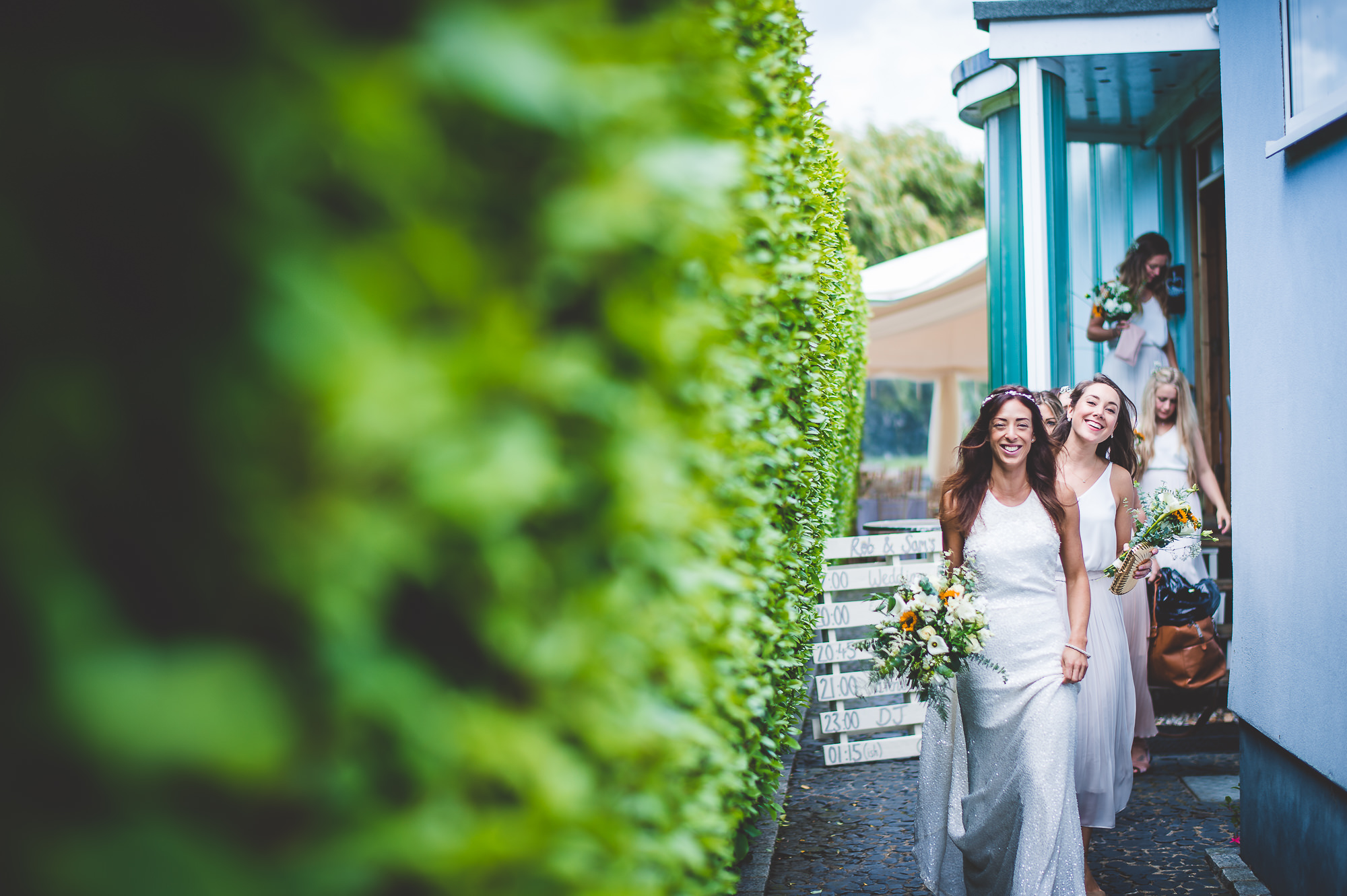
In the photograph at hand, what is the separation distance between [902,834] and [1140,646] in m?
1.94

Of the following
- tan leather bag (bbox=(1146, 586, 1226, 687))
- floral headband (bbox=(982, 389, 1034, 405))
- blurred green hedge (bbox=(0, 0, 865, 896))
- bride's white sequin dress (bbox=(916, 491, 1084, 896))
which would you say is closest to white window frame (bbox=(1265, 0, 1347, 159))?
floral headband (bbox=(982, 389, 1034, 405))

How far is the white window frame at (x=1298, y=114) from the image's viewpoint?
3.48 m

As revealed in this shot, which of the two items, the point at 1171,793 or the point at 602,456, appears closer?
the point at 602,456

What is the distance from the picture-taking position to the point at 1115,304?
8125 mm

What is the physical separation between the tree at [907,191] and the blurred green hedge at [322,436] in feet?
88.2

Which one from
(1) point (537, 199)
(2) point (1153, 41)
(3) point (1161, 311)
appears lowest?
(1) point (537, 199)

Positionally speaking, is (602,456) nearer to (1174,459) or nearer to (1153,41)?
(1174,459)

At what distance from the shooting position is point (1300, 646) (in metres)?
3.86

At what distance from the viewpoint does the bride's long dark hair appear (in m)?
4.34

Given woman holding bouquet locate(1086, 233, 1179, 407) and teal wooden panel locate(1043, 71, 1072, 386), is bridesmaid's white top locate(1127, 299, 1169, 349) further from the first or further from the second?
teal wooden panel locate(1043, 71, 1072, 386)

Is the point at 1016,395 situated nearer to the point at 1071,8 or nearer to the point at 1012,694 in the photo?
the point at 1012,694

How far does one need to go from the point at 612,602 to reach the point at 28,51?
797mm

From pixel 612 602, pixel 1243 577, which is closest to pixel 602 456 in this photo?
pixel 612 602

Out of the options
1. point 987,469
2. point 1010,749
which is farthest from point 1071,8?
point 1010,749
